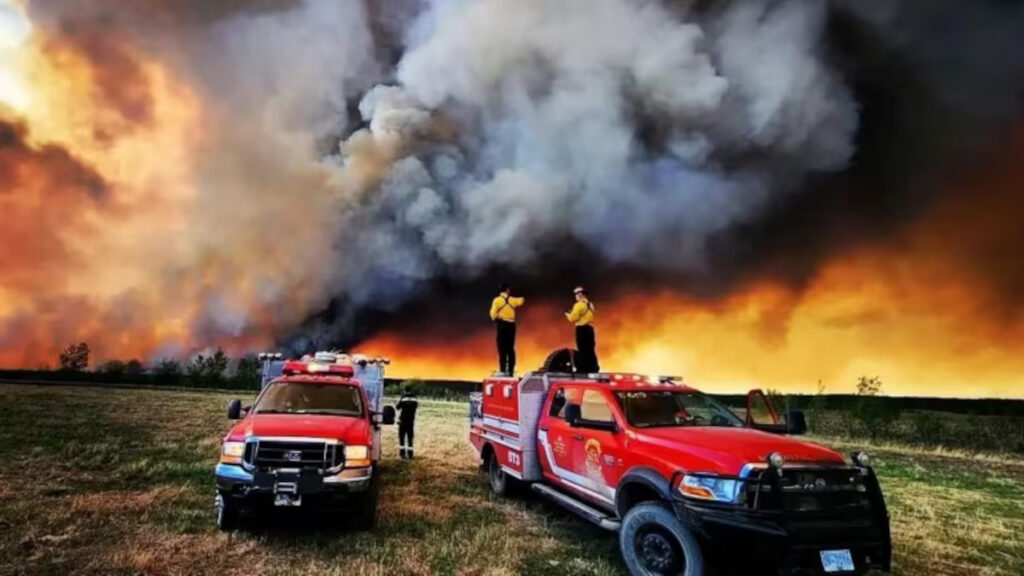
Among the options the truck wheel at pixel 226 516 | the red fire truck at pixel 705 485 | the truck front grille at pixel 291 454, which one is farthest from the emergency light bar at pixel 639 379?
the truck wheel at pixel 226 516

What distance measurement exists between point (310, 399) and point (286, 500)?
2.39 metres

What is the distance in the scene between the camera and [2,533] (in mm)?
7234

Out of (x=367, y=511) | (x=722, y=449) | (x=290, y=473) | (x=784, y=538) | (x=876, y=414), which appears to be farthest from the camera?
(x=876, y=414)

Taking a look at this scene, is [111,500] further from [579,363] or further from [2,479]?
[579,363]

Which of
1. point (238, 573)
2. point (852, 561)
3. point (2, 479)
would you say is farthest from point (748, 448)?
point (2, 479)

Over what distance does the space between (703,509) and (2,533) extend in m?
8.36

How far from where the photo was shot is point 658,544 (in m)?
5.88

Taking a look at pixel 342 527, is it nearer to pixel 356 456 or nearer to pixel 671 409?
pixel 356 456

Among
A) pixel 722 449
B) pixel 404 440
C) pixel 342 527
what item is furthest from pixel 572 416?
pixel 404 440

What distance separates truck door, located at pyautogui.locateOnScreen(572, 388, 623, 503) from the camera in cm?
694

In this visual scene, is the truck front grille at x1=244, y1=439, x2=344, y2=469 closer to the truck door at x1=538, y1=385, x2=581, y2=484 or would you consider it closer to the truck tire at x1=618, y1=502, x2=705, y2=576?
the truck door at x1=538, y1=385, x2=581, y2=484

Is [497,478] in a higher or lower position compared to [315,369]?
lower

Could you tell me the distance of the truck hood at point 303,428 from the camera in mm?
7598

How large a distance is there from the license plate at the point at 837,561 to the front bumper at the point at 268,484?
5.29m
